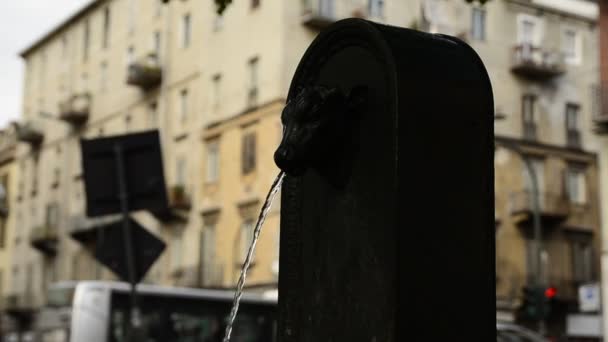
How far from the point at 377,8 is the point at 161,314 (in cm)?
1470

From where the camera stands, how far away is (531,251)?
4075 centimetres

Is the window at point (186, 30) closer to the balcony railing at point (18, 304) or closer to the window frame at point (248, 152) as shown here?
the window frame at point (248, 152)

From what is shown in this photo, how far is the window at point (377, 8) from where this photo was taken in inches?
1323

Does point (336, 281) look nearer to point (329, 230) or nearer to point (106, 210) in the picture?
point (329, 230)

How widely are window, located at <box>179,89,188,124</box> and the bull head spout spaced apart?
3756 cm

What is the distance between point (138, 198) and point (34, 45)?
49.1 metres

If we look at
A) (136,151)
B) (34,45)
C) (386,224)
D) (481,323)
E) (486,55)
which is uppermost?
(34,45)

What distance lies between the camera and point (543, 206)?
133ft

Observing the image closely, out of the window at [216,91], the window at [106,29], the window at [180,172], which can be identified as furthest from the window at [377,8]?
the window at [106,29]

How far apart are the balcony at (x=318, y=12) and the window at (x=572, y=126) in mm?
11209

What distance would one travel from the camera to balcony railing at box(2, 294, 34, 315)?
55469 mm

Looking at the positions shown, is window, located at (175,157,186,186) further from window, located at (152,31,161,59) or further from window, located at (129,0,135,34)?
window, located at (129,0,135,34)

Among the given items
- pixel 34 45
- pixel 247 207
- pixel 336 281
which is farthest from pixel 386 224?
pixel 34 45

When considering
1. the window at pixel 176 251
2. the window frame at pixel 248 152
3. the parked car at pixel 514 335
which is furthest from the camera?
the window at pixel 176 251
